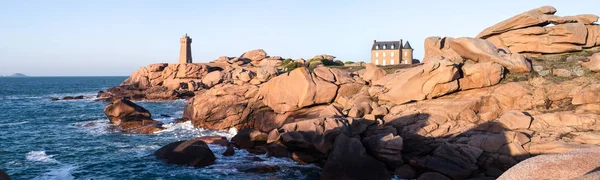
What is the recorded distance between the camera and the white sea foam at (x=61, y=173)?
2459 cm

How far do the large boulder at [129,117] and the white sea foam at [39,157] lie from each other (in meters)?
10.0

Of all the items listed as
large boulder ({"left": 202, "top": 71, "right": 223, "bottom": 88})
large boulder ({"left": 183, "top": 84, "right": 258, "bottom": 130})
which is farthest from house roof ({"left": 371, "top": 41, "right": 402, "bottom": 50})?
large boulder ({"left": 183, "top": 84, "right": 258, "bottom": 130})

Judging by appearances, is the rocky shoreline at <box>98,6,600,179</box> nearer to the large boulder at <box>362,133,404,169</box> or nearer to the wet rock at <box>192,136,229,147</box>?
the large boulder at <box>362,133,404,169</box>

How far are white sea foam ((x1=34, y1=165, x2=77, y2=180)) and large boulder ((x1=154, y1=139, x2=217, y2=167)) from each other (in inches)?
218

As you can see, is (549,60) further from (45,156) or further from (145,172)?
(45,156)

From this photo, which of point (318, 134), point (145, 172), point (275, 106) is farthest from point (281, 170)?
point (275, 106)

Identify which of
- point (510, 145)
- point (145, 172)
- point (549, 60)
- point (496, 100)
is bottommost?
point (145, 172)

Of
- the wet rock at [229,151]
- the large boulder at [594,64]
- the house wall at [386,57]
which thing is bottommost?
the wet rock at [229,151]

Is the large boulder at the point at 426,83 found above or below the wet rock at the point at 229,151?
above

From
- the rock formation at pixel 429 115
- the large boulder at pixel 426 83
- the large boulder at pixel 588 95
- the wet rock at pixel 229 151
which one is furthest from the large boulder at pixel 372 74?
the large boulder at pixel 588 95

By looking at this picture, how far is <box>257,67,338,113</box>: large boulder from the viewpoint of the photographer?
3500 centimetres

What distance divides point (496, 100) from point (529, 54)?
12.3 meters

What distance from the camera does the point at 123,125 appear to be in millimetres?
40844

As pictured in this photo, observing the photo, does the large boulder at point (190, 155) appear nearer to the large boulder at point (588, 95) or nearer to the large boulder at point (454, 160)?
the large boulder at point (454, 160)
